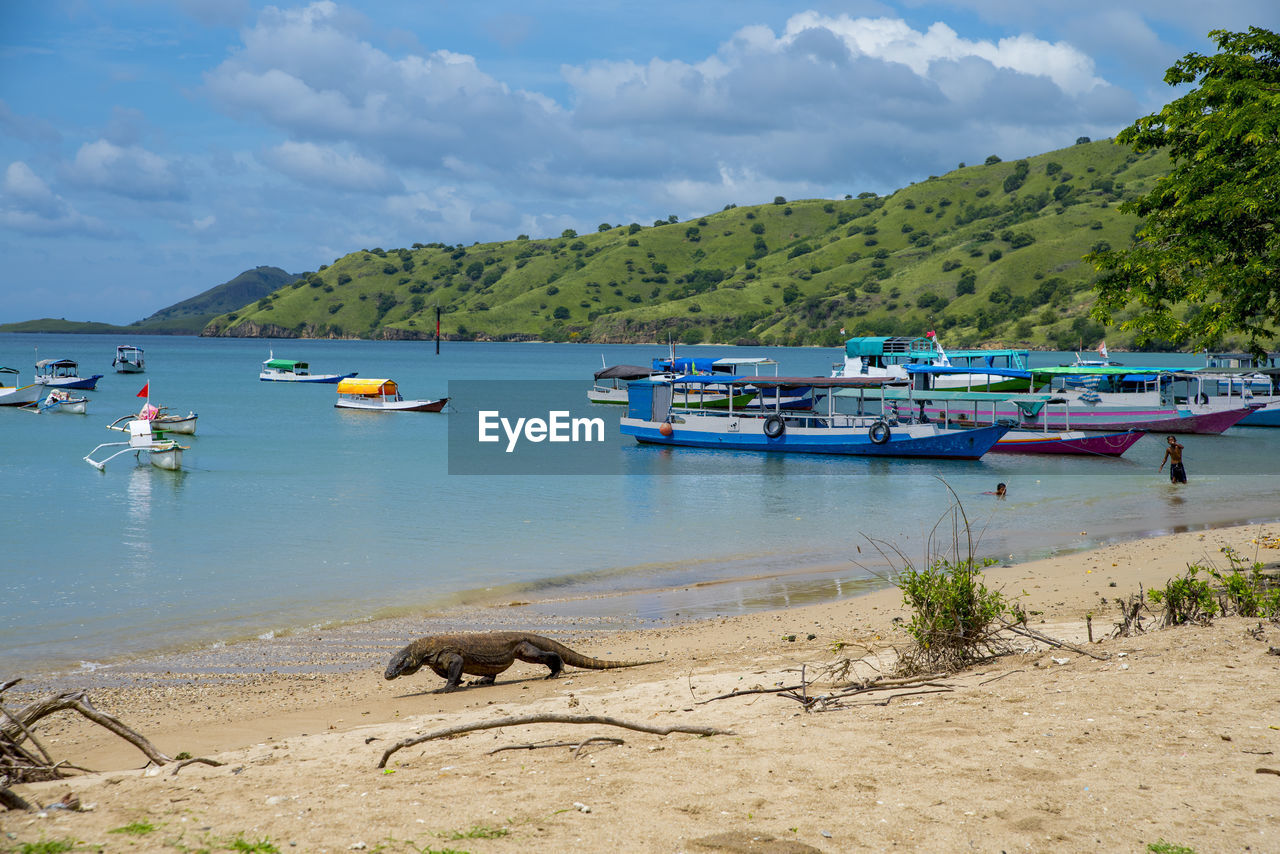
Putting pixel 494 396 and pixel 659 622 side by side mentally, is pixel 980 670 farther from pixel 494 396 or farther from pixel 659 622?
pixel 494 396

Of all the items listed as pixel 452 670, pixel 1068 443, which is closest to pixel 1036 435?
pixel 1068 443

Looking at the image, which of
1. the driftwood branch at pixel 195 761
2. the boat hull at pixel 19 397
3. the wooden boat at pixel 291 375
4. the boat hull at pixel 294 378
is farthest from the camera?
the wooden boat at pixel 291 375

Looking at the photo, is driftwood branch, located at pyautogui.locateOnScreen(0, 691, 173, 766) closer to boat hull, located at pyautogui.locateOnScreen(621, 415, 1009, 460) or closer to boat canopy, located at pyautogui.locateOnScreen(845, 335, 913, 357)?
boat hull, located at pyautogui.locateOnScreen(621, 415, 1009, 460)

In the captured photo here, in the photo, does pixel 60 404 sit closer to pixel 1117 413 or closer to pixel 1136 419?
pixel 1117 413

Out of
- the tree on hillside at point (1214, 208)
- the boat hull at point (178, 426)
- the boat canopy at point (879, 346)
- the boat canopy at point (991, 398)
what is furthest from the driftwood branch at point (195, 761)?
the boat canopy at point (879, 346)

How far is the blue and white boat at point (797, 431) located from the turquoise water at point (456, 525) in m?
0.78

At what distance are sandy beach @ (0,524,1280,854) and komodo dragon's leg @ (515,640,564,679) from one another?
0.33m

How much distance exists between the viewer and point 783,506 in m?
26.1

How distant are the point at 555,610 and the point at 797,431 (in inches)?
1007

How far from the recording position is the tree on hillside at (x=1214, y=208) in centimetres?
1231

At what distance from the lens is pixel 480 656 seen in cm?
959

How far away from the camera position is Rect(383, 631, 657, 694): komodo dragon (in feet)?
31.1

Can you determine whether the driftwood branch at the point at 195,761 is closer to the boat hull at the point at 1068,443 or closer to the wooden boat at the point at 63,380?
the boat hull at the point at 1068,443

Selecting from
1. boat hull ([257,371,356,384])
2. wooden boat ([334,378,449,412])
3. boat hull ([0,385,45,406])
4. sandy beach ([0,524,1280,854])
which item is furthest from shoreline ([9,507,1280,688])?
boat hull ([257,371,356,384])
